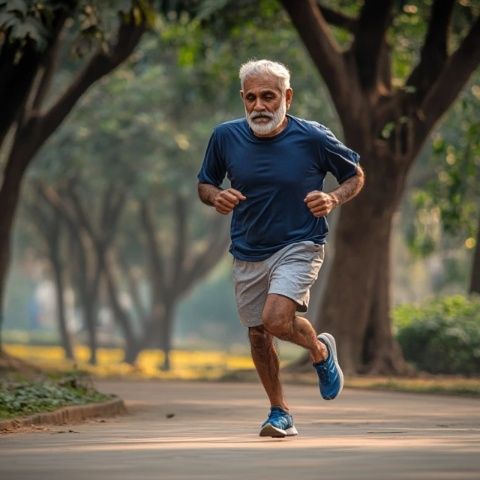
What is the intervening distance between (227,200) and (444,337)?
14239 millimetres

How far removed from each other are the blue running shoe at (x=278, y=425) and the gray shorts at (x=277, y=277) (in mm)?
572

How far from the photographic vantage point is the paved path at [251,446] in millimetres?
8320

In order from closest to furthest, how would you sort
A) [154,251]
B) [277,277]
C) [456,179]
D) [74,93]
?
[277,277], [74,93], [456,179], [154,251]

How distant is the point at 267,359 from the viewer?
35.7 ft

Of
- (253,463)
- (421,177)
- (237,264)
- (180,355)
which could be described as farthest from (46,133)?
(180,355)

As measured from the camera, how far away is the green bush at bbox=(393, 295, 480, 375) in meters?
23.9

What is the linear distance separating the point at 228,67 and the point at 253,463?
70.8 ft

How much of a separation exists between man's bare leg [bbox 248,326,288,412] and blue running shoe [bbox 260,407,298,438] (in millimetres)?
71

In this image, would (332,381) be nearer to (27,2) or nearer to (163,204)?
(27,2)

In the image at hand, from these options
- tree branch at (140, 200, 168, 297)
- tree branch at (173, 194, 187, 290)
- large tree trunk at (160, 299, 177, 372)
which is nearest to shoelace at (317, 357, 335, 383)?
tree branch at (173, 194, 187, 290)

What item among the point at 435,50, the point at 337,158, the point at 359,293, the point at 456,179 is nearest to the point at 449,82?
the point at 435,50

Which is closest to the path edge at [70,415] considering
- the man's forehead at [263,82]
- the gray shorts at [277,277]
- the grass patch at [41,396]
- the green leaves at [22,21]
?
the grass patch at [41,396]

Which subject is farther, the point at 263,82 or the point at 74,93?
the point at 74,93

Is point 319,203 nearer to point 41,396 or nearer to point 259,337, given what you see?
point 259,337
